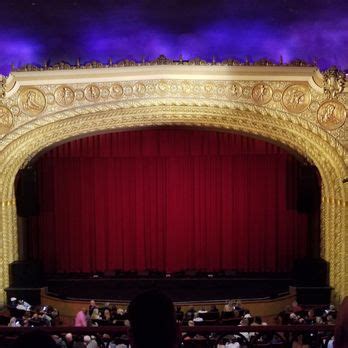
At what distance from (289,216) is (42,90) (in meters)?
6.06

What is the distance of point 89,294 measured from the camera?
37.1 feet

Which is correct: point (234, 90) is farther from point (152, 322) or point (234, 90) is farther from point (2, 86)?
point (152, 322)

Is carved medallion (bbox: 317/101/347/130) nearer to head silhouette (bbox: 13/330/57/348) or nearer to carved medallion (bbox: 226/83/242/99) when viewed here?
carved medallion (bbox: 226/83/242/99)

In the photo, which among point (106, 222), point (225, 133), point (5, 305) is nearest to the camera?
point (5, 305)

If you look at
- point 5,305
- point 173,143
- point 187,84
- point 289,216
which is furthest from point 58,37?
point 289,216

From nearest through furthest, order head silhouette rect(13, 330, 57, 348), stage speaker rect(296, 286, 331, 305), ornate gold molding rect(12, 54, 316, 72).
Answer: head silhouette rect(13, 330, 57, 348) < ornate gold molding rect(12, 54, 316, 72) < stage speaker rect(296, 286, 331, 305)

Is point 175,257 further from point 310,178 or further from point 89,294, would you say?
point 310,178

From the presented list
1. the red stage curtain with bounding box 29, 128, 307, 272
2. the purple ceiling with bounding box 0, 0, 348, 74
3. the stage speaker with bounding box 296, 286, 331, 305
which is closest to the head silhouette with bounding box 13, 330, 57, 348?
the purple ceiling with bounding box 0, 0, 348, 74

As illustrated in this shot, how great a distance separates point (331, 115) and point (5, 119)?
6.05 meters

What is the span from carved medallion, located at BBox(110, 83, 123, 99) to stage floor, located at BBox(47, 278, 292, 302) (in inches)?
157

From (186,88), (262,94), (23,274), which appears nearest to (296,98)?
(262,94)

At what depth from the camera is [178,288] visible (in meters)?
11.8

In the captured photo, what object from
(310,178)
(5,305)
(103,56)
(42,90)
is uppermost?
(103,56)

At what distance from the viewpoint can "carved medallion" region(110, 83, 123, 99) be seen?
32.6 ft
